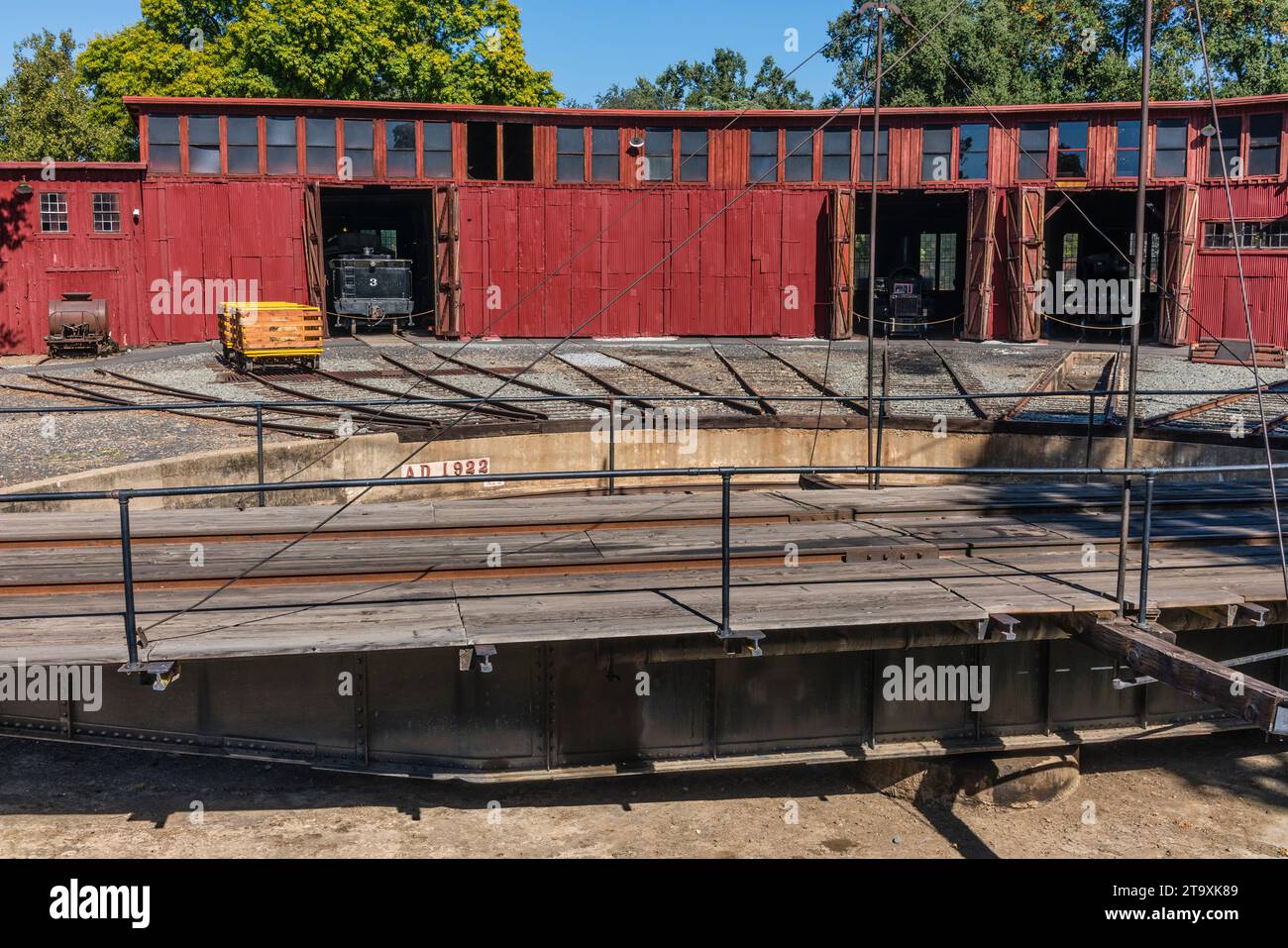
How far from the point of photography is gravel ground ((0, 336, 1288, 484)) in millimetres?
20688

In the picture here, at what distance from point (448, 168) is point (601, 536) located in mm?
27364

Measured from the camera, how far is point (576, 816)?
34.6 feet

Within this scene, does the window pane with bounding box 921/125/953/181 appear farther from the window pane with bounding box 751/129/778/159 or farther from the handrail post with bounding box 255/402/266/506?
the handrail post with bounding box 255/402/266/506

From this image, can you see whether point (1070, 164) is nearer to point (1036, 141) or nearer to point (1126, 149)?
point (1036, 141)

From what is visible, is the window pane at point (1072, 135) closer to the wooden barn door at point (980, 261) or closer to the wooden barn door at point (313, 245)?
the wooden barn door at point (980, 261)

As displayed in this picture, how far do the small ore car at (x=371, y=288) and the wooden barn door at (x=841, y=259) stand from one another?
12983 mm

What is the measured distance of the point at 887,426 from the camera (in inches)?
926

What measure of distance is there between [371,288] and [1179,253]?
2393 cm

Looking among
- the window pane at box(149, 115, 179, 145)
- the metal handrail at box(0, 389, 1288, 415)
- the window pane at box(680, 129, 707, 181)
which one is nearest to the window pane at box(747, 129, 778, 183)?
the window pane at box(680, 129, 707, 181)

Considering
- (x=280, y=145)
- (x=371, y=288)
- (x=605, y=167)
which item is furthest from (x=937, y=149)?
(x=280, y=145)

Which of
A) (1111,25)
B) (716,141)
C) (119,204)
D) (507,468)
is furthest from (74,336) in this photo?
(1111,25)

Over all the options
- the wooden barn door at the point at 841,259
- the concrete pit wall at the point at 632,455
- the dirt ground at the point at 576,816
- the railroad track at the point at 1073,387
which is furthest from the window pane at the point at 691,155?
the dirt ground at the point at 576,816

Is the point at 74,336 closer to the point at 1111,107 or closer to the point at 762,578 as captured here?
the point at 762,578

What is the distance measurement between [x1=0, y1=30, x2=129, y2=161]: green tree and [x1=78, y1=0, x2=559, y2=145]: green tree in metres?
1.57
